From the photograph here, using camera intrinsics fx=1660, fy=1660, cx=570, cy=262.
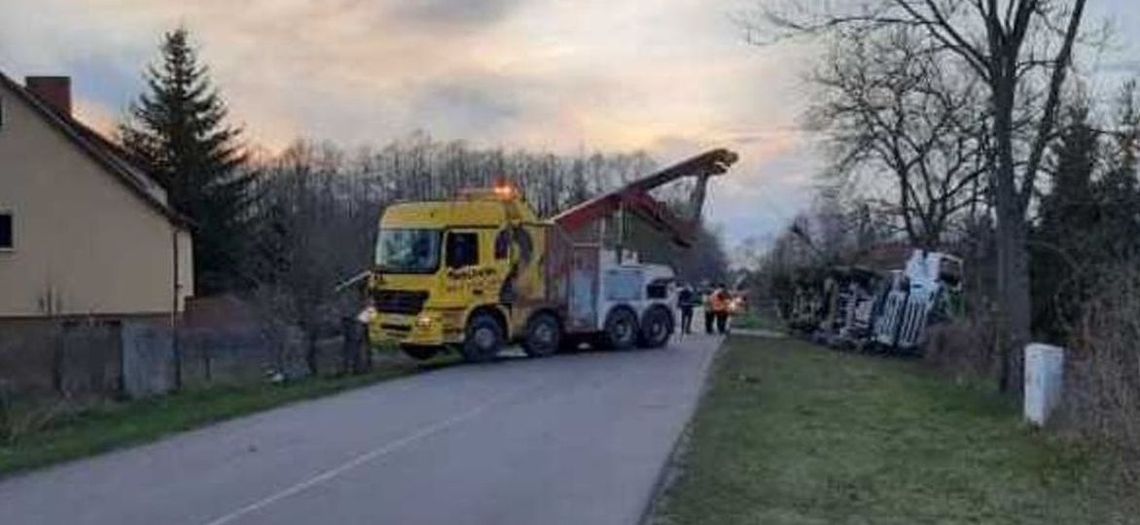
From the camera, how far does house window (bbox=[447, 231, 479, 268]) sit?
112ft

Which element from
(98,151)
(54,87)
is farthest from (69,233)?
(54,87)

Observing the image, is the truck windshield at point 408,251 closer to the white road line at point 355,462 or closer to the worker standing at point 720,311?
the white road line at point 355,462

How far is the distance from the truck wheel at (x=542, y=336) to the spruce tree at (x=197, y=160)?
2966 cm

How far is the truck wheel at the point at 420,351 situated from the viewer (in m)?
34.3

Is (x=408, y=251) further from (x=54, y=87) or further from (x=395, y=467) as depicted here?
(x=54, y=87)

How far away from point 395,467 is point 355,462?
57cm

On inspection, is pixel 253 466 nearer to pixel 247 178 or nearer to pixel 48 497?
pixel 48 497

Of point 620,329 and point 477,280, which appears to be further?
point 620,329

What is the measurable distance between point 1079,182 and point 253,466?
29.6m

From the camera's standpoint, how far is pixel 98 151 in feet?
158

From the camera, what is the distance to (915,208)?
5969 centimetres

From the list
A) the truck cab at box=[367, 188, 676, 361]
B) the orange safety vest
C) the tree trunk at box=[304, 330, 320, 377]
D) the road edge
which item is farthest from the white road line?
the orange safety vest

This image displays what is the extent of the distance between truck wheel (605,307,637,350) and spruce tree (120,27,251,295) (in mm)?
28225

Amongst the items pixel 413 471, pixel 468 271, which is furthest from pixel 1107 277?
pixel 468 271
